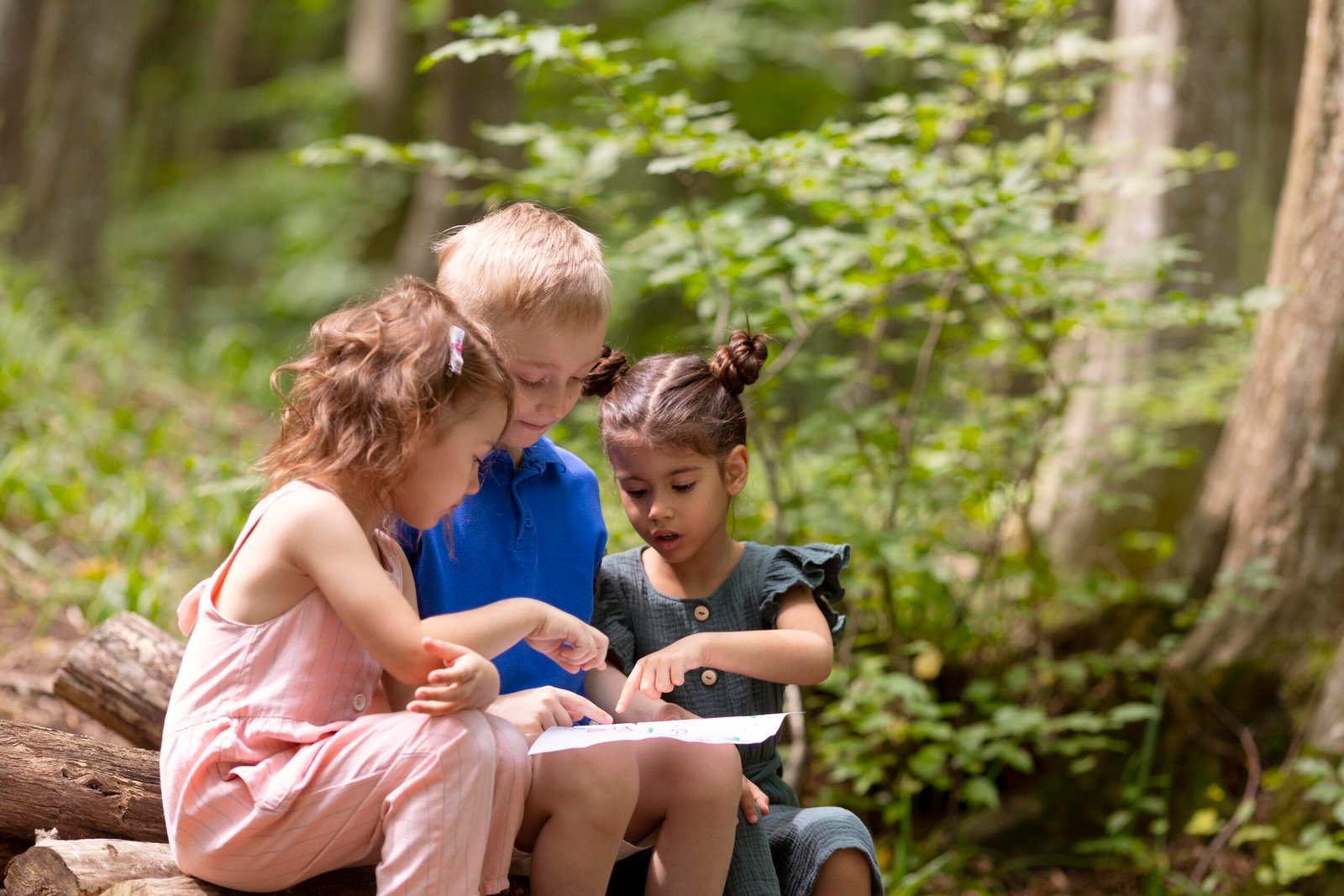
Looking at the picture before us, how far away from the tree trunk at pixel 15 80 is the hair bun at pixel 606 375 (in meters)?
6.48

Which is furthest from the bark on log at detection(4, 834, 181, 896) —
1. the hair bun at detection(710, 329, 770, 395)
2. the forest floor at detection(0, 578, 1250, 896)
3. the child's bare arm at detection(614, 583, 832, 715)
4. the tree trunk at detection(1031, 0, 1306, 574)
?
the tree trunk at detection(1031, 0, 1306, 574)

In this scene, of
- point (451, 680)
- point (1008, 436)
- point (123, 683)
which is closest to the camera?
point (451, 680)

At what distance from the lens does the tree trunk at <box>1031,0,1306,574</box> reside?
4.95 metres

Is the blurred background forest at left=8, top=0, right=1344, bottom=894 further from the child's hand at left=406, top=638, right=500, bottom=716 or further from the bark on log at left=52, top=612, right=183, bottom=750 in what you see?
the child's hand at left=406, top=638, right=500, bottom=716

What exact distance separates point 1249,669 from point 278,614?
11.2 ft

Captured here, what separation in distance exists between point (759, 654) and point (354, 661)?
0.70 m

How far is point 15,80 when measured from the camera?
7.43m

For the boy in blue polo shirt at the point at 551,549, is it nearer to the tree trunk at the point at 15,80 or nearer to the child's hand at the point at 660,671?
the child's hand at the point at 660,671

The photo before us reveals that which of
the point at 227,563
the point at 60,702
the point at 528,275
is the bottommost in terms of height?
the point at 60,702

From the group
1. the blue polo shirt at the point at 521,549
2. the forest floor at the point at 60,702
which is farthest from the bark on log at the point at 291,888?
the forest floor at the point at 60,702

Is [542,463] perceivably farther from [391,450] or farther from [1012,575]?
[1012,575]

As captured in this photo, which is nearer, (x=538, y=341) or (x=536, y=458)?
(x=538, y=341)

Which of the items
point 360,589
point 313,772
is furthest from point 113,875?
point 360,589

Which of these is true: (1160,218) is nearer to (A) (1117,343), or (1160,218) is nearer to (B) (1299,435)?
(A) (1117,343)
